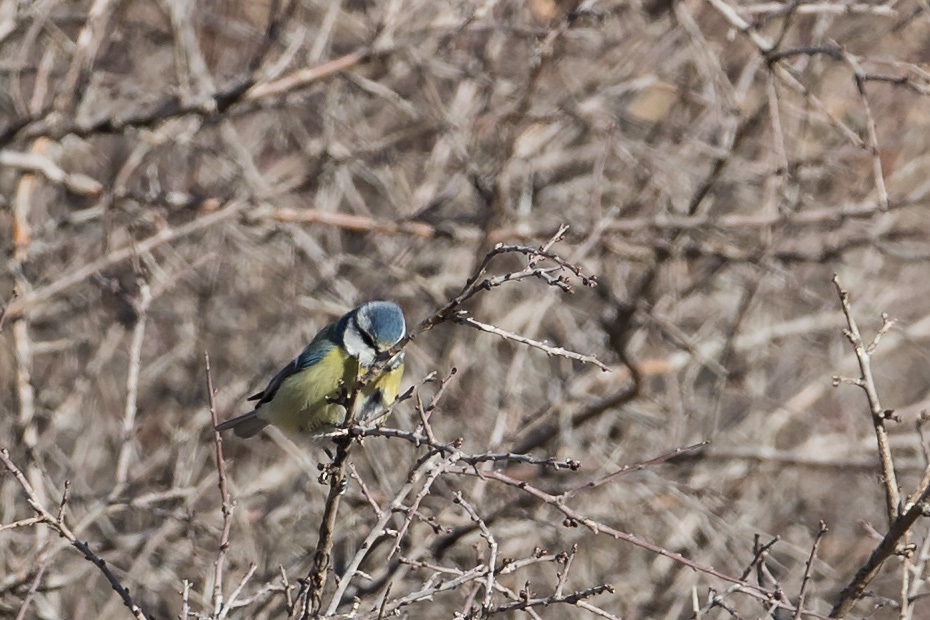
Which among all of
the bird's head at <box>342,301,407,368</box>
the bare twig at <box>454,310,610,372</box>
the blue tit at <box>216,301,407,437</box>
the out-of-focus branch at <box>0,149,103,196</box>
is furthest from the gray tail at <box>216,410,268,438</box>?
the bare twig at <box>454,310,610,372</box>

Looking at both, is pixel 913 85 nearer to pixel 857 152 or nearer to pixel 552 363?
pixel 857 152

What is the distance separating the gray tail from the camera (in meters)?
5.47

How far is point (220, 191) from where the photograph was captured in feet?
27.2

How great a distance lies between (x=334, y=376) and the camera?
4953 millimetres

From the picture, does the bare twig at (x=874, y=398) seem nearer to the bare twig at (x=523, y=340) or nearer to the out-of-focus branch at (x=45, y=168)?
the bare twig at (x=523, y=340)

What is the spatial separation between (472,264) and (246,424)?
7.41ft

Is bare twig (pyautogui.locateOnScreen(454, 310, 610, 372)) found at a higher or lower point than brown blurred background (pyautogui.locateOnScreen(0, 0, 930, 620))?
higher

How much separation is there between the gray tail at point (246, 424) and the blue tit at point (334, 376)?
0.06 ft

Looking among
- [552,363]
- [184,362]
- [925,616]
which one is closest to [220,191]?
[184,362]

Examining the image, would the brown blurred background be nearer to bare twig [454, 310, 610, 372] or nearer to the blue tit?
the blue tit

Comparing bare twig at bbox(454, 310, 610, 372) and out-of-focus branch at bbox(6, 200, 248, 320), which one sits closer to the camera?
bare twig at bbox(454, 310, 610, 372)

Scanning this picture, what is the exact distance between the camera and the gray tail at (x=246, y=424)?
5469 mm

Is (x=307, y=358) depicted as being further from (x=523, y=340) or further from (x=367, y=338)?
(x=523, y=340)

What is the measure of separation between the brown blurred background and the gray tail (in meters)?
0.19
